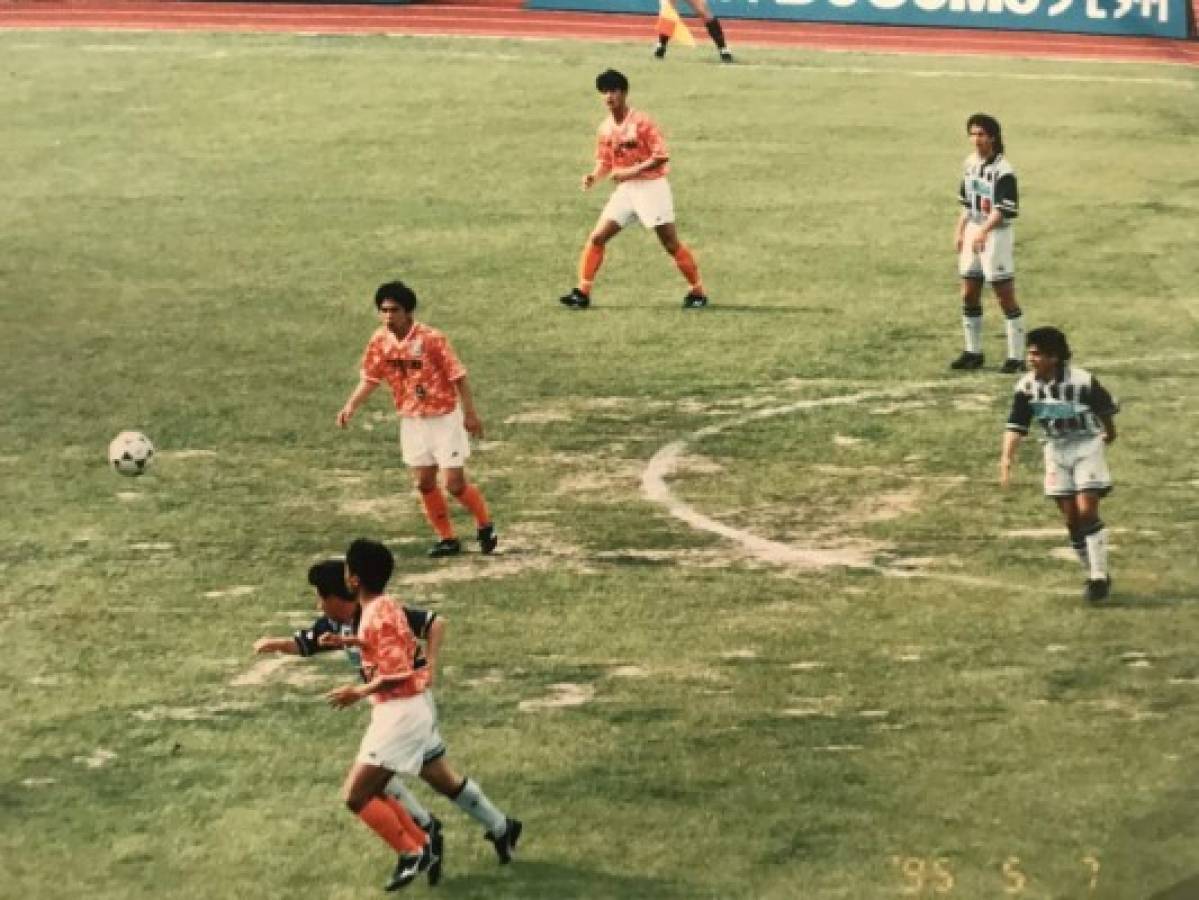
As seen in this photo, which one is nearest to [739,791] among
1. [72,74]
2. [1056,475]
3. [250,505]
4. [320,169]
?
Answer: [1056,475]

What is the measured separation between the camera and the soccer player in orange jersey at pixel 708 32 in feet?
135

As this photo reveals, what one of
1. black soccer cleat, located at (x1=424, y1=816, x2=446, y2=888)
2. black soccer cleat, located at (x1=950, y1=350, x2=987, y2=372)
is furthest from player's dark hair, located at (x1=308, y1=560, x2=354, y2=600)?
black soccer cleat, located at (x1=950, y1=350, x2=987, y2=372)

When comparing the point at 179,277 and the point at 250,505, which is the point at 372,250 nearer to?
the point at 179,277

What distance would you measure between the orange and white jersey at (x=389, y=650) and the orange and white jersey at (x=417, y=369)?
564 cm

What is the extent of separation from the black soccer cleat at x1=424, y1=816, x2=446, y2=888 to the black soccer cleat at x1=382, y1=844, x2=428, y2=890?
86 millimetres

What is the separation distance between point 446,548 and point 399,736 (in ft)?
21.9

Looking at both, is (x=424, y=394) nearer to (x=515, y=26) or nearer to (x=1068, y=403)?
(x=1068, y=403)

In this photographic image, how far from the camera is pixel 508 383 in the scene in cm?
2684

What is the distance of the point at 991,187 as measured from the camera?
25516 mm

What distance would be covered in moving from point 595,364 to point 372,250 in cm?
587

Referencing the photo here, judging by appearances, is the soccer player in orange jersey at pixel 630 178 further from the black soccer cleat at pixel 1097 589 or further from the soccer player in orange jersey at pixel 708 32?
the soccer player in orange jersey at pixel 708 32

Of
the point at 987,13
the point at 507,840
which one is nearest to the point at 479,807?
the point at 507,840

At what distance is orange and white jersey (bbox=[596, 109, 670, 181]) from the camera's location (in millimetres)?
28766

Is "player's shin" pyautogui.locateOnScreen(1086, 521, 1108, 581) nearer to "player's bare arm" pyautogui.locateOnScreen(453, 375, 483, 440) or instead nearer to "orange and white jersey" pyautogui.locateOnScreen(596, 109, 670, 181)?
"player's bare arm" pyautogui.locateOnScreen(453, 375, 483, 440)
